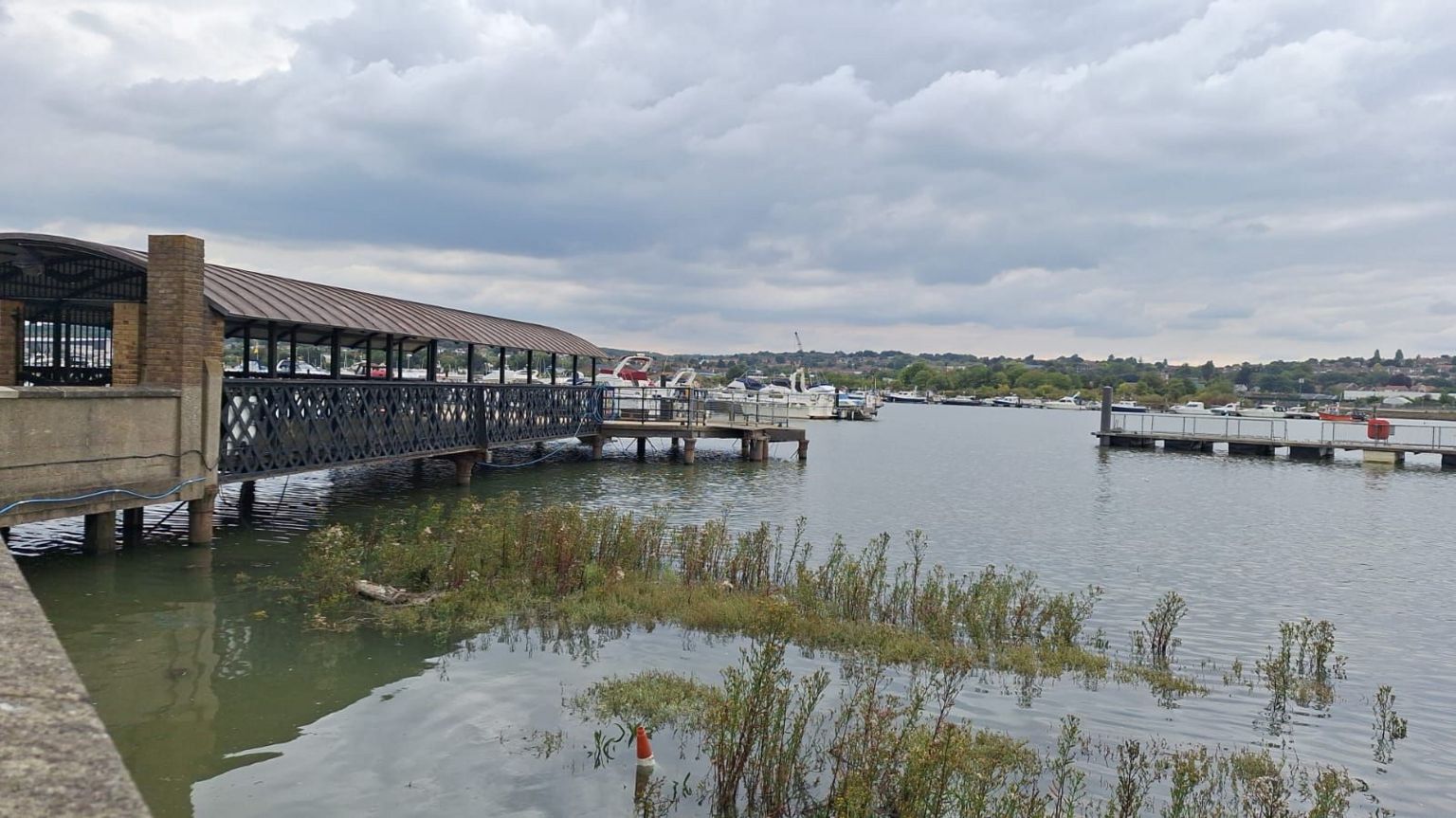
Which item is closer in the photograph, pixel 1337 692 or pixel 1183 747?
pixel 1183 747

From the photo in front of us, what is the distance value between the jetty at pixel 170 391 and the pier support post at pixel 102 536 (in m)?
0.03

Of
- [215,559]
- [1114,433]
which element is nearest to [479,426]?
[215,559]

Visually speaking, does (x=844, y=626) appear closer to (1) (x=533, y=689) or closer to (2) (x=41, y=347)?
(1) (x=533, y=689)

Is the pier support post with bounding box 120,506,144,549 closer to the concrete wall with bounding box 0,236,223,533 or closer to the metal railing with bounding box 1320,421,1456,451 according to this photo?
the concrete wall with bounding box 0,236,223,533

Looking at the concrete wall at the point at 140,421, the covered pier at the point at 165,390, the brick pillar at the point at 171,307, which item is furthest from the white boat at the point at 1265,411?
the brick pillar at the point at 171,307

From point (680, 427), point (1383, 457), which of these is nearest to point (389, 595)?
point (680, 427)

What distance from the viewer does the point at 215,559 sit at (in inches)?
683

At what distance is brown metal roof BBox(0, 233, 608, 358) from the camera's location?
17719 millimetres

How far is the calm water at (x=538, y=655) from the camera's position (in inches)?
346

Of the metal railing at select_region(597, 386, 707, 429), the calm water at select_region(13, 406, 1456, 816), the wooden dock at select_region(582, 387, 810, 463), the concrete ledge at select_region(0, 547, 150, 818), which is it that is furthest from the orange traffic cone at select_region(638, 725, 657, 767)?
the metal railing at select_region(597, 386, 707, 429)

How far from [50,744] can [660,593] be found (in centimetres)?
1282

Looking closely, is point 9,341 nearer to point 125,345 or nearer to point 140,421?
point 125,345

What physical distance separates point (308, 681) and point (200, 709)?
1242mm

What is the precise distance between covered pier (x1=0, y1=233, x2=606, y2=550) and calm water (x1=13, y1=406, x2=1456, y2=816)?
57.4 inches
